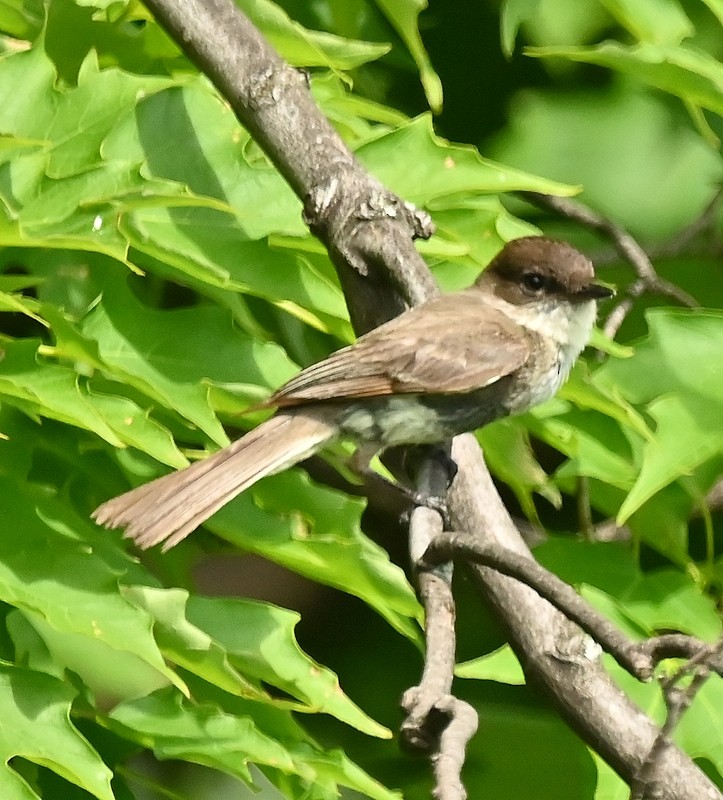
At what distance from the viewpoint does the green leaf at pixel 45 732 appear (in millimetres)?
1680

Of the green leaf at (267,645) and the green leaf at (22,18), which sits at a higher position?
the green leaf at (22,18)

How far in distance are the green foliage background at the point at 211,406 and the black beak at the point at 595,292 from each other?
0.64 feet

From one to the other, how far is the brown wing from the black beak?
15 cm

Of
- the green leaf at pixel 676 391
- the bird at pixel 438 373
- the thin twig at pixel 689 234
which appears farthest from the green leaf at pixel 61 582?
the thin twig at pixel 689 234

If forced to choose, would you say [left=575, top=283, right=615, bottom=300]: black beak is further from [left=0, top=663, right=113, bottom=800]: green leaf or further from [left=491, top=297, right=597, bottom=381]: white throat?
[left=0, top=663, right=113, bottom=800]: green leaf

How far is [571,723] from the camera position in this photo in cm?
195

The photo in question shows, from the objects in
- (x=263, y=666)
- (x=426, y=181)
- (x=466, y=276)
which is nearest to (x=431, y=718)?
(x=263, y=666)

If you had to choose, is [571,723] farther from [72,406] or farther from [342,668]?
[342,668]

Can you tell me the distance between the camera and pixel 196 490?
2002 millimetres

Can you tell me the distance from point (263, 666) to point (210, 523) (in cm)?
25

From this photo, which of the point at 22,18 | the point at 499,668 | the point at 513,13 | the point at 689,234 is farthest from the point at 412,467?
the point at 689,234

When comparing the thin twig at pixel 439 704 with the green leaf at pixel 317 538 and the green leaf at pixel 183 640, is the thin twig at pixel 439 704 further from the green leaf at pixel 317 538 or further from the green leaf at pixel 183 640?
the green leaf at pixel 183 640

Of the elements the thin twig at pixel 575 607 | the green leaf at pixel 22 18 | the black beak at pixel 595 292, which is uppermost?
the green leaf at pixel 22 18

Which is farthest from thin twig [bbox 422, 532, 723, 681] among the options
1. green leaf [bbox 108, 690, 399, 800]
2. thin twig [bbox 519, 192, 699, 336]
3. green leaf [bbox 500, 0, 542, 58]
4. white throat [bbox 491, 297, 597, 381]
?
green leaf [bbox 500, 0, 542, 58]
